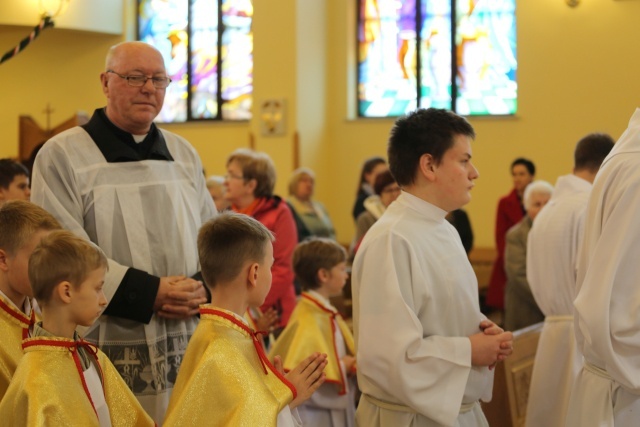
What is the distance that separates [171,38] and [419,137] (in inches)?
476

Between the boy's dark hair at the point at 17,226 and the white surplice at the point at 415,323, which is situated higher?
the boy's dark hair at the point at 17,226

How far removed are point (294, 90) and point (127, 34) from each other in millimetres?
3590

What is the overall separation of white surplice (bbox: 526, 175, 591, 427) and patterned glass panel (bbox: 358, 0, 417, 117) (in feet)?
27.1

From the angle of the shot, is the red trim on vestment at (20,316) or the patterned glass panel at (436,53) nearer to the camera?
the red trim on vestment at (20,316)

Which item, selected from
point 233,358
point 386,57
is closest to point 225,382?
point 233,358

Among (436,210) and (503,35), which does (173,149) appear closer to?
(436,210)

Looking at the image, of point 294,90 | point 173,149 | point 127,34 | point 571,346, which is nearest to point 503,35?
point 294,90

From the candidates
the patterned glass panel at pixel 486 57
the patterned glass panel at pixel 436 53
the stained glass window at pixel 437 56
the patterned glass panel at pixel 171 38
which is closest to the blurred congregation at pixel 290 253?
the patterned glass panel at pixel 486 57

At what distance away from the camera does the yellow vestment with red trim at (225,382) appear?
8.80 ft

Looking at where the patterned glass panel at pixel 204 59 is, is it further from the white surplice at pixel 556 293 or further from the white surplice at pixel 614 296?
the white surplice at pixel 614 296

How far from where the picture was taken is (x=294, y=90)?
13.0 meters

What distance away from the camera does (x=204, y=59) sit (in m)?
14.6

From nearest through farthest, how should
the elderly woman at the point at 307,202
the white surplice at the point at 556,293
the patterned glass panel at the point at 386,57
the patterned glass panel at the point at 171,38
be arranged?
the white surplice at the point at 556,293 < the elderly woman at the point at 307,202 < the patterned glass panel at the point at 386,57 < the patterned glass panel at the point at 171,38

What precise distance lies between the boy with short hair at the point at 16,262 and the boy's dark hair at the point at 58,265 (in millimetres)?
340
